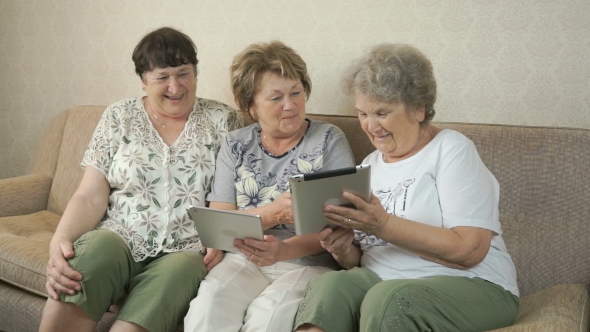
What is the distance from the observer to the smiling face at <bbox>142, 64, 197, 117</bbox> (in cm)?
230

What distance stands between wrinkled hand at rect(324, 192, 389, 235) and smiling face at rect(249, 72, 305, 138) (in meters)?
0.49

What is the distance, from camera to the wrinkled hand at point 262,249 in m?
1.88

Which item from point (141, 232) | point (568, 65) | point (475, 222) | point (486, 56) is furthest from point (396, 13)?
point (141, 232)

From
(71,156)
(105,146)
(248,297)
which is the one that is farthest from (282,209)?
(71,156)

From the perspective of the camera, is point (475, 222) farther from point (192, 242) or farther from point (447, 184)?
point (192, 242)

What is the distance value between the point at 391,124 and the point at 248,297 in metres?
0.63

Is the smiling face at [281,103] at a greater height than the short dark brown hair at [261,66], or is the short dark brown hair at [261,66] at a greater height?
the short dark brown hair at [261,66]

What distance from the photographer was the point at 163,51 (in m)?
2.29

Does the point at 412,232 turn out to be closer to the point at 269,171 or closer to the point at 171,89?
the point at 269,171

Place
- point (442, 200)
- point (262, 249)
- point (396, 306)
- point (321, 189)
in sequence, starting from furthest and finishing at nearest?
point (262, 249) < point (442, 200) < point (321, 189) < point (396, 306)

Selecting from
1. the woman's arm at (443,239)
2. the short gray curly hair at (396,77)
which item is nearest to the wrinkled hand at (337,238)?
the woman's arm at (443,239)

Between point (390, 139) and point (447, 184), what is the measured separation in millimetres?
214

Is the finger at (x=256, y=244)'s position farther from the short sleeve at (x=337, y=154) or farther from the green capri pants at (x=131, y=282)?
the short sleeve at (x=337, y=154)

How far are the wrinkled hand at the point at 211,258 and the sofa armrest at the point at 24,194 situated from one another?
3.66 feet
